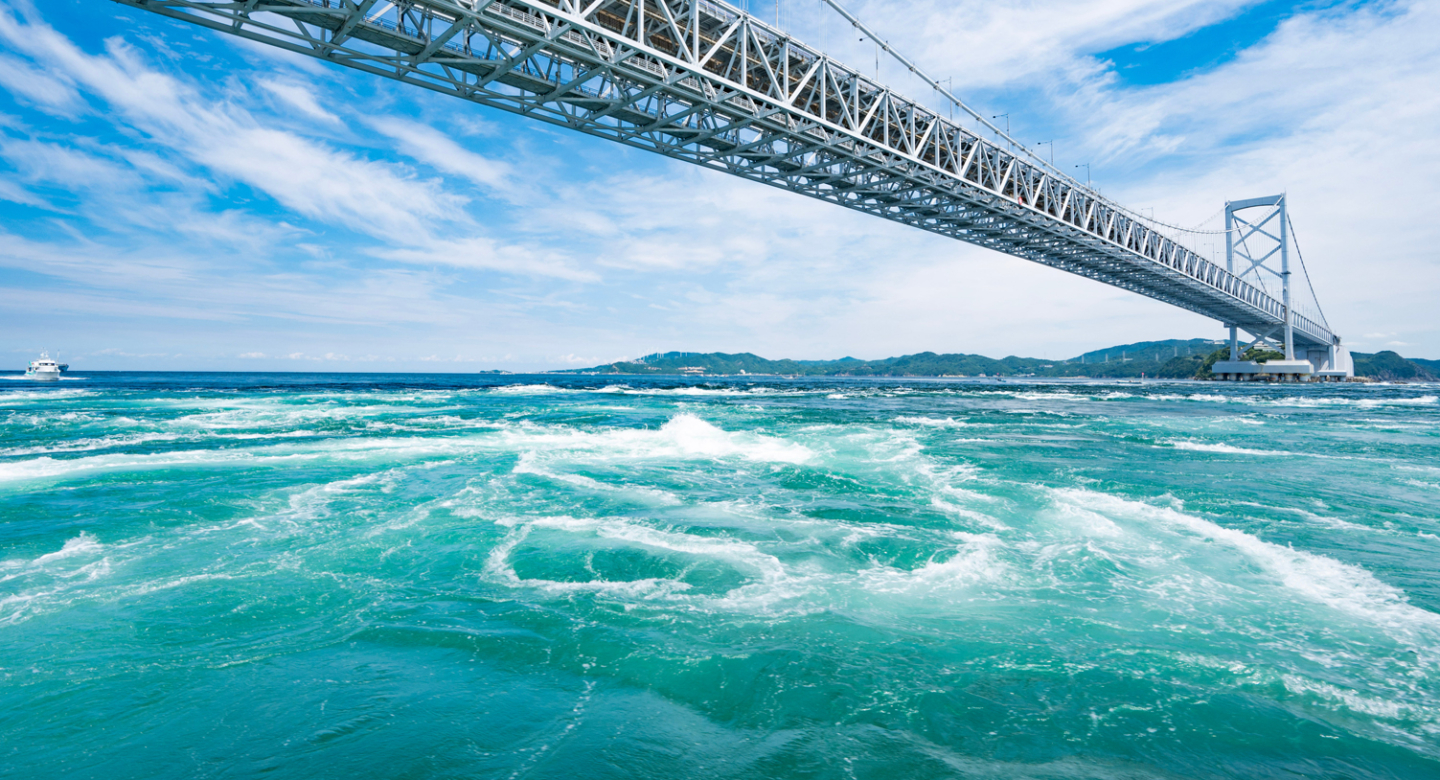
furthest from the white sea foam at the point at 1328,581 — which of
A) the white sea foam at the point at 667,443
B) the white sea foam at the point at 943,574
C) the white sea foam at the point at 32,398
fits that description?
the white sea foam at the point at 32,398

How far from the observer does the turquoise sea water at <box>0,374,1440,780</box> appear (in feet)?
11.4

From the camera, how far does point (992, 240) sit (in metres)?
43.0

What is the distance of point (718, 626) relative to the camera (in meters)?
5.02

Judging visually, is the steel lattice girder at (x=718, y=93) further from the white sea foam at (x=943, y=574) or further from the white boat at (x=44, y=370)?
the white boat at (x=44, y=370)

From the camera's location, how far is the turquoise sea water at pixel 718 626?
11.4ft

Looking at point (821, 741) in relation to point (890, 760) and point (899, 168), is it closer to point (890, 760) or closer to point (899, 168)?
point (890, 760)

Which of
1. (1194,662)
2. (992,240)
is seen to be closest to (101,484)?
(1194,662)

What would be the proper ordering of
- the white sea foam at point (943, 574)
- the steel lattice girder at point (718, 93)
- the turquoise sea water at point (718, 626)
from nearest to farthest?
the turquoise sea water at point (718, 626), the white sea foam at point (943, 574), the steel lattice girder at point (718, 93)

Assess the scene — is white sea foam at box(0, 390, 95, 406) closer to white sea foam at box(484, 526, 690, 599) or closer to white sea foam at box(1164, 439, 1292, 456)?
white sea foam at box(484, 526, 690, 599)

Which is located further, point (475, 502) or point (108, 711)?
point (475, 502)

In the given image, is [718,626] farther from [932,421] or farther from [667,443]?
[932,421]

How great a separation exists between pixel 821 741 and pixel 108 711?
4753mm

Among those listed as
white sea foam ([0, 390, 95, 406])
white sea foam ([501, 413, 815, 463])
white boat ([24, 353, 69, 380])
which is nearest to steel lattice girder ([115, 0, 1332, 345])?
white sea foam ([501, 413, 815, 463])

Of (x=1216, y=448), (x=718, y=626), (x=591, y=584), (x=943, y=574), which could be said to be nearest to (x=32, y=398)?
(x=591, y=584)
